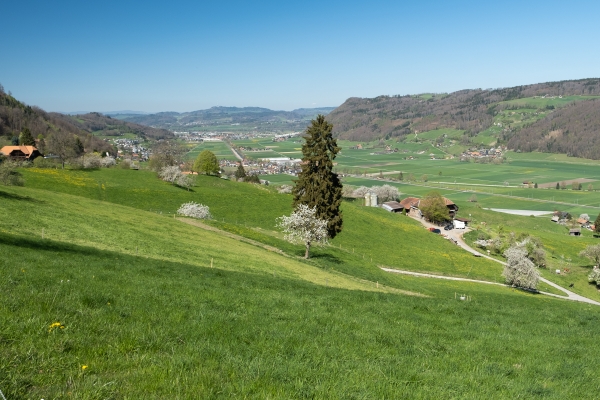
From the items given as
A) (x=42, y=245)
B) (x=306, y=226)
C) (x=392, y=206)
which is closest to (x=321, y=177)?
(x=306, y=226)

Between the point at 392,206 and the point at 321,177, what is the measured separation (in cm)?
8379

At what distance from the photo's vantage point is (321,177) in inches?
1868

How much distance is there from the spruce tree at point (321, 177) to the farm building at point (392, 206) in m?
78.8

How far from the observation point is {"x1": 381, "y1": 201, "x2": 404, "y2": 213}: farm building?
124569mm

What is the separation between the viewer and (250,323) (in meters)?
10.9

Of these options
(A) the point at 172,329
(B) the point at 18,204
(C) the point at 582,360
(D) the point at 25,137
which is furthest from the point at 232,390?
(D) the point at 25,137

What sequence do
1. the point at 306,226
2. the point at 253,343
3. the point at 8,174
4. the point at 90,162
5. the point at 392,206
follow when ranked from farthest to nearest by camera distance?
the point at 392,206 < the point at 90,162 < the point at 306,226 < the point at 8,174 < the point at 253,343

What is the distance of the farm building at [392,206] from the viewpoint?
4904 inches

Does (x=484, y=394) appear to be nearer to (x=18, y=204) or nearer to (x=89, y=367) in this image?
(x=89, y=367)

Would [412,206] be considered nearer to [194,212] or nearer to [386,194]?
[386,194]

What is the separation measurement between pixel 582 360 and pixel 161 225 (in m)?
37.9

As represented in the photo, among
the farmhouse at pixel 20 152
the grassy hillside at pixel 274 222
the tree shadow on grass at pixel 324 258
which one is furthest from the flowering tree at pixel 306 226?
the farmhouse at pixel 20 152

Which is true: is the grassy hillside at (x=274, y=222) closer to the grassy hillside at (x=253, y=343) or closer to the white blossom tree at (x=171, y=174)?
the white blossom tree at (x=171, y=174)

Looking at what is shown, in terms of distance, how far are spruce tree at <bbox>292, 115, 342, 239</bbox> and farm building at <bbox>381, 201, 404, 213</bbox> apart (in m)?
78.8
